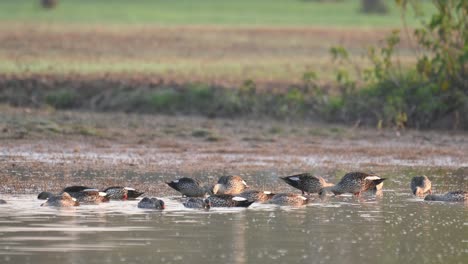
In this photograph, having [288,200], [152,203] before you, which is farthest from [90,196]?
[288,200]

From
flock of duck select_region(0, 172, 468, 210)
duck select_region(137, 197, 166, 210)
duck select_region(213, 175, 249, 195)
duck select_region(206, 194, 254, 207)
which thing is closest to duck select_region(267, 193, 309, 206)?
flock of duck select_region(0, 172, 468, 210)

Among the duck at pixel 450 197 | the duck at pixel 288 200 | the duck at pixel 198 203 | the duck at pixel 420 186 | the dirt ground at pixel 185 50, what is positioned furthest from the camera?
the dirt ground at pixel 185 50

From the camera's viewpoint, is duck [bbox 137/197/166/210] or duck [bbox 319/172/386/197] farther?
duck [bbox 319/172/386/197]

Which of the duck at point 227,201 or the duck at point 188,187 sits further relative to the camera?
the duck at point 188,187

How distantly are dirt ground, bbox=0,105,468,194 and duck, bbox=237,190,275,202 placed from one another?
157 cm

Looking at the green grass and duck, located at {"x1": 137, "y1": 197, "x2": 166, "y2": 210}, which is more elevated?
the green grass

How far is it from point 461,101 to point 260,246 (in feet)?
39.0

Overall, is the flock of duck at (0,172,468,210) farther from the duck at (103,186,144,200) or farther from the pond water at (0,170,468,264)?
the pond water at (0,170,468,264)

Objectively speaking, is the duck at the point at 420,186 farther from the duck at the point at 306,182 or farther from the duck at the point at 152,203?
the duck at the point at 152,203

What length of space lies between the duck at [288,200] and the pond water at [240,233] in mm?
184

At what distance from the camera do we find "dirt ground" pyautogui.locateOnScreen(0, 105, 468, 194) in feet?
60.1

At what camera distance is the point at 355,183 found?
1641 centimetres

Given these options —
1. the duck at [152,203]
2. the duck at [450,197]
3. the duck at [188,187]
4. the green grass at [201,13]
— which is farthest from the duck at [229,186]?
the green grass at [201,13]

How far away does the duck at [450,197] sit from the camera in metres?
15.7
